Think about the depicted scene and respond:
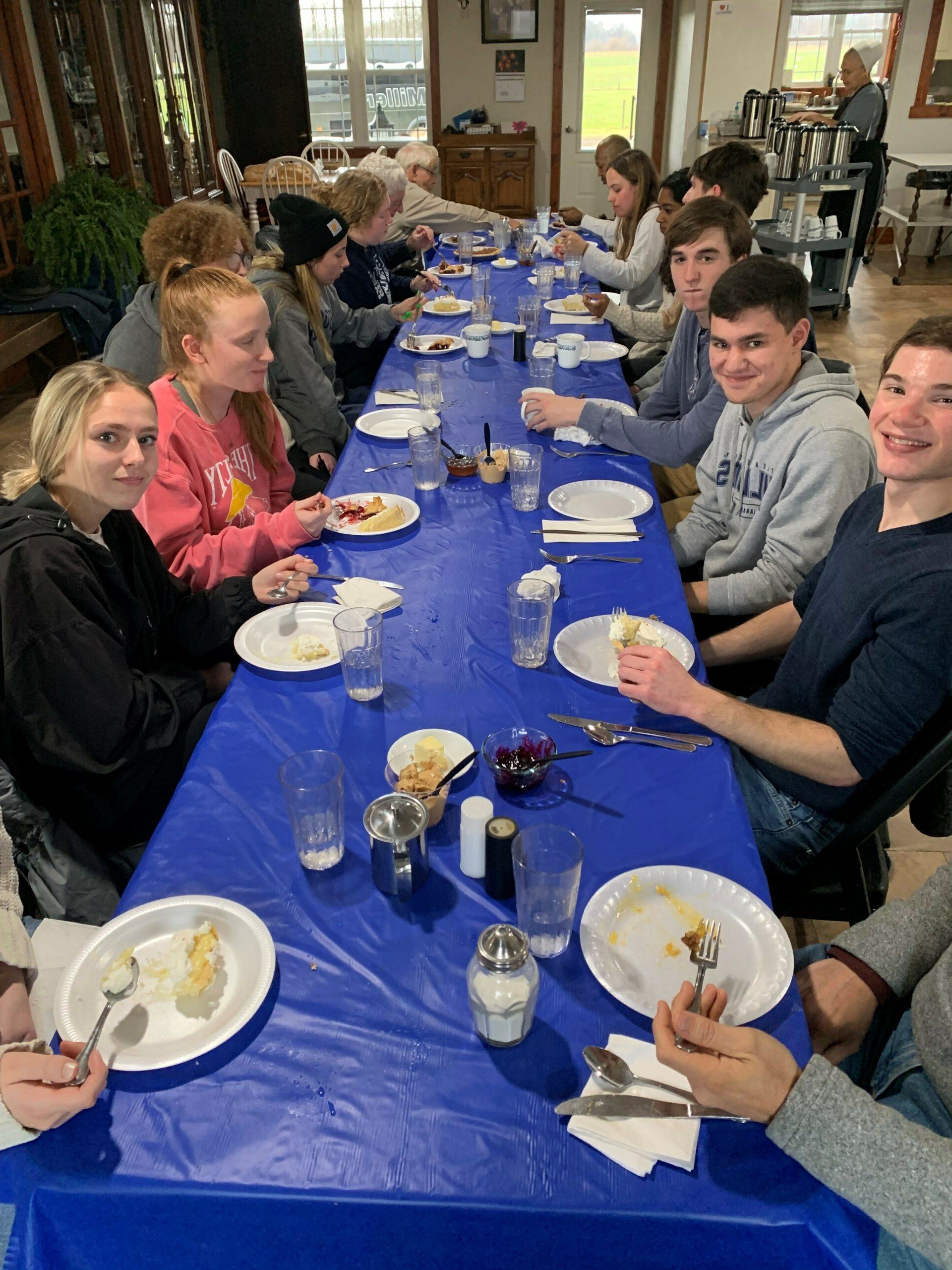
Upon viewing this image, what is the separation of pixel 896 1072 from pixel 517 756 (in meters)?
0.63

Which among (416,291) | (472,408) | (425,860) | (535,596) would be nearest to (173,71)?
(416,291)

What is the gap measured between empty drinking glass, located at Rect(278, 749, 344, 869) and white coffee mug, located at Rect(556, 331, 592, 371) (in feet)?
7.50

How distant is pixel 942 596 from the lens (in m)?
1.21

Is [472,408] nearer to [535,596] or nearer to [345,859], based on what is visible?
[535,596]

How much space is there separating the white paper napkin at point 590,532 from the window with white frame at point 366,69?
8522 mm

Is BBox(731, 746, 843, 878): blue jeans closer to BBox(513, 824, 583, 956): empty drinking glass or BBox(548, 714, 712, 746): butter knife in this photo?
BBox(548, 714, 712, 746): butter knife

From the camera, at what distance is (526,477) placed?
2068mm

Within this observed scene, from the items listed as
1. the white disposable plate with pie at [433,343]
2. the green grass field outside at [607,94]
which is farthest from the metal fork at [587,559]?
the green grass field outside at [607,94]

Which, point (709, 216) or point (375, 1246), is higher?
point (709, 216)

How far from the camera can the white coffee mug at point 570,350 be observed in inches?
121

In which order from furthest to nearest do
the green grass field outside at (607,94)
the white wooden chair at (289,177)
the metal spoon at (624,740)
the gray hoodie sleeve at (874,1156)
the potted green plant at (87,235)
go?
the green grass field outside at (607,94) → the white wooden chair at (289,177) → the potted green plant at (87,235) → the metal spoon at (624,740) → the gray hoodie sleeve at (874,1156)

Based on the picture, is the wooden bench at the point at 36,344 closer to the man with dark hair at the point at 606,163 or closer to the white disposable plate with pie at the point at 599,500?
the man with dark hair at the point at 606,163

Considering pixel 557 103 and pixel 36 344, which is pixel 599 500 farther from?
pixel 557 103

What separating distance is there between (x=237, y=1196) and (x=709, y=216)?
8.32ft
